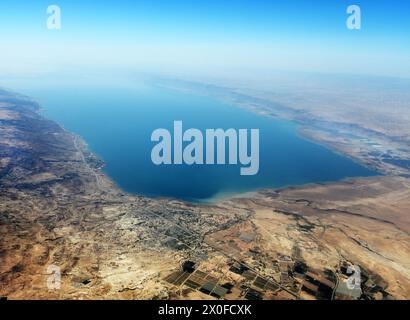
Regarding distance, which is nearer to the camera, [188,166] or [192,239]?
[192,239]

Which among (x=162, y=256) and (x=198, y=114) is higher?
(x=198, y=114)

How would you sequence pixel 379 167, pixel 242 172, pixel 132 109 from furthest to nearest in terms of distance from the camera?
pixel 132 109, pixel 379 167, pixel 242 172

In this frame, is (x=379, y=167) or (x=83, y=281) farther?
(x=379, y=167)

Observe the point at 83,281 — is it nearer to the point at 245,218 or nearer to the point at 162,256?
the point at 162,256

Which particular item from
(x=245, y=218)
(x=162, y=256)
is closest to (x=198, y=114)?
(x=245, y=218)

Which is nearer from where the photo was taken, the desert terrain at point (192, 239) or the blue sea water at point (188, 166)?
the desert terrain at point (192, 239)

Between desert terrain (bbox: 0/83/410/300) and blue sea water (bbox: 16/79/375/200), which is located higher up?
blue sea water (bbox: 16/79/375/200)

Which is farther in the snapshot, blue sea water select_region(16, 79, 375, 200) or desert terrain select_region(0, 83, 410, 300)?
blue sea water select_region(16, 79, 375, 200)

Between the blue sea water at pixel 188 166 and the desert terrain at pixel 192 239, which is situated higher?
the blue sea water at pixel 188 166
